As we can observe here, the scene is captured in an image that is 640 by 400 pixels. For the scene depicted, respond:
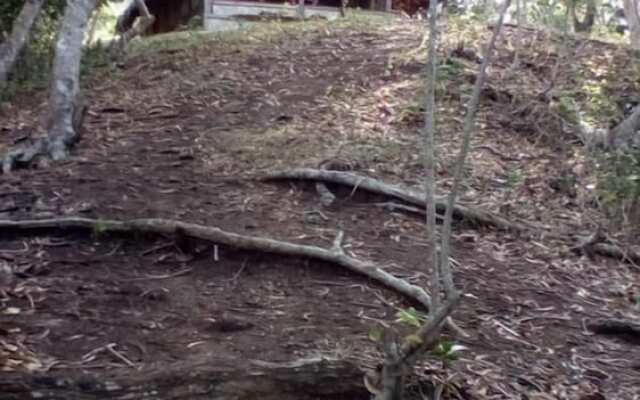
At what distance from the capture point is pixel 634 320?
5.25 metres

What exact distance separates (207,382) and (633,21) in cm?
913

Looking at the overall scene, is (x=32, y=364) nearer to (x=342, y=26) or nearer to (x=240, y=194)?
(x=240, y=194)

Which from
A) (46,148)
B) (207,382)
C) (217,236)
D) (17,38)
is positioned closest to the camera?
(207,382)

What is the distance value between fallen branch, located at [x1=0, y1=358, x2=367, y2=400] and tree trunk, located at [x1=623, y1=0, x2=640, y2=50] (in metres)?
7.87

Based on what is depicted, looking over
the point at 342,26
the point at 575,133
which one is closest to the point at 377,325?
the point at 575,133

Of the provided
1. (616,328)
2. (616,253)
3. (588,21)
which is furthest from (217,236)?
(588,21)

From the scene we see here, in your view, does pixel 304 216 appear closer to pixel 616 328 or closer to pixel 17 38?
pixel 616 328

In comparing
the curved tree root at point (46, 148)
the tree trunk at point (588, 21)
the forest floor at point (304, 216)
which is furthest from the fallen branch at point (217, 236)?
the tree trunk at point (588, 21)

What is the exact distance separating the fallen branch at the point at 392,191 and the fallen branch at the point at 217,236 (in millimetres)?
944

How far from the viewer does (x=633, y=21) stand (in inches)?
433

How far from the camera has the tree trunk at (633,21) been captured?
10.6 meters

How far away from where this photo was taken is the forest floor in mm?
4383

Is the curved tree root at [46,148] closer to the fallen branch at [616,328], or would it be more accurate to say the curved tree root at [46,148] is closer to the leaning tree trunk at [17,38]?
the leaning tree trunk at [17,38]

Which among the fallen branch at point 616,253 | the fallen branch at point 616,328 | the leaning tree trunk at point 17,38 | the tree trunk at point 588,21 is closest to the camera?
the fallen branch at point 616,328
